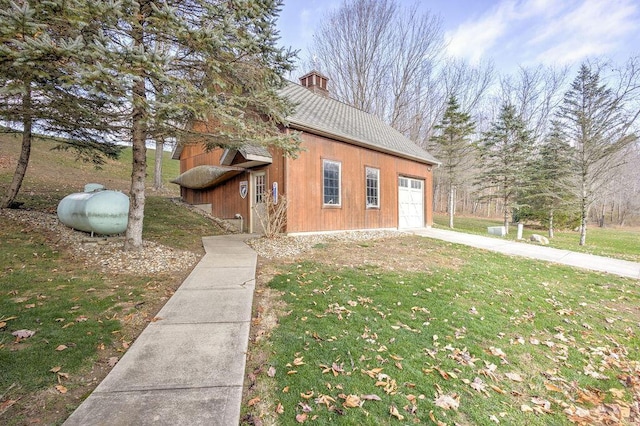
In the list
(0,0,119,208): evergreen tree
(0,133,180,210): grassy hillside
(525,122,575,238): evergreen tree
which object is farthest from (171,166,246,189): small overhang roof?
(525,122,575,238): evergreen tree

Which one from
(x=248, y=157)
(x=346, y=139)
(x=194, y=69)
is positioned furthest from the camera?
(x=346, y=139)

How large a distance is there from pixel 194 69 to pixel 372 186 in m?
7.41

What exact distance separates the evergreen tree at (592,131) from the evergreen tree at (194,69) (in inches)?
563

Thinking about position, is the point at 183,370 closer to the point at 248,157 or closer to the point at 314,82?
the point at 248,157

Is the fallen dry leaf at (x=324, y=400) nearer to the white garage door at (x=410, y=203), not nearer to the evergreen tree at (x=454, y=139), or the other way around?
the white garage door at (x=410, y=203)

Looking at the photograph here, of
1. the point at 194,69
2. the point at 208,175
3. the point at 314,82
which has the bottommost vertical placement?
the point at 208,175

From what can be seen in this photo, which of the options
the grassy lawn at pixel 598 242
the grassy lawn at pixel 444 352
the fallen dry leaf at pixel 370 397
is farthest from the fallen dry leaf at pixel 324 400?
the grassy lawn at pixel 598 242

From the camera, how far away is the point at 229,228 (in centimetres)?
1061

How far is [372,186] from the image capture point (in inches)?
436

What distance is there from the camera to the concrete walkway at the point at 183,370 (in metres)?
1.89

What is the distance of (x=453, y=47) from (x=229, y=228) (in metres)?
20.5

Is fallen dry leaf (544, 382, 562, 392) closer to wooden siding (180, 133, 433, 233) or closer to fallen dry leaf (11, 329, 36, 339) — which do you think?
fallen dry leaf (11, 329, 36, 339)

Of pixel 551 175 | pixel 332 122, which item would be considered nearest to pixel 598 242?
pixel 551 175

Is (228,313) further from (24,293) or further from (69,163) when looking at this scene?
(69,163)
